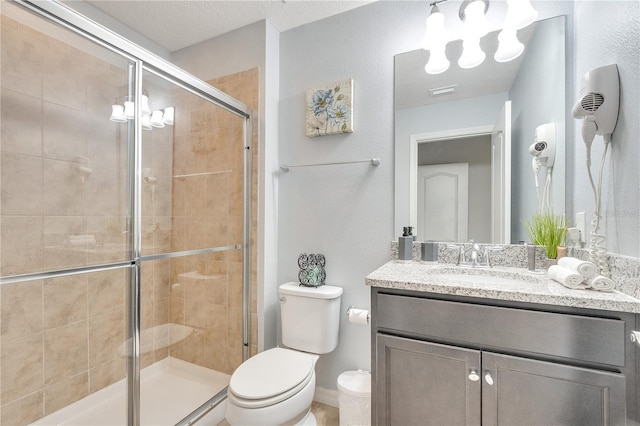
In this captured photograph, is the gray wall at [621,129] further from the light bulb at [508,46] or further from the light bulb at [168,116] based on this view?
the light bulb at [168,116]

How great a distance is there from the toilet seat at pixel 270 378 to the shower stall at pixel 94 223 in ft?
1.69

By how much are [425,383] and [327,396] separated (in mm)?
986

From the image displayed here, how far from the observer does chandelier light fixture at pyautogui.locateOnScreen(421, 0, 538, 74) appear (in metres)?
1.34

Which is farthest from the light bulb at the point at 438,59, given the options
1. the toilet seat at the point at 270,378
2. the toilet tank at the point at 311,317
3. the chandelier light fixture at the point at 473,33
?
the toilet seat at the point at 270,378

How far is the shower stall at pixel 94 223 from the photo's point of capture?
1240mm

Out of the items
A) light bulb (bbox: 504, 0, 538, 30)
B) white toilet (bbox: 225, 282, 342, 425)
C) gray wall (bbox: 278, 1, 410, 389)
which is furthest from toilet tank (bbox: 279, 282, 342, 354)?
light bulb (bbox: 504, 0, 538, 30)

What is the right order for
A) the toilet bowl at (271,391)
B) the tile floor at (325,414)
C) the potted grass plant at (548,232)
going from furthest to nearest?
the tile floor at (325,414)
the potted grass plant at (548,232)
the toilet bowl at (271,391)

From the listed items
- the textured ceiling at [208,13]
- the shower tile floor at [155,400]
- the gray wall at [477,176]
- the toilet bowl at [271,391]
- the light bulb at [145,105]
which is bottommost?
the shower tile floor at [155,400]

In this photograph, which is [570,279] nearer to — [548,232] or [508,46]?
[548,232]

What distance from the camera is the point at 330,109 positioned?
1.86 metres

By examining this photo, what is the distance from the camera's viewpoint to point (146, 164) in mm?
1454

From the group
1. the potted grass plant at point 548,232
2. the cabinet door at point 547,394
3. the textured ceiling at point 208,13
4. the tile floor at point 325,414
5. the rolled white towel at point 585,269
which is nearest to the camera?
the cabinet door at point 547,394

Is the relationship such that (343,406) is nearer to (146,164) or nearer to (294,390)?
(294,390)

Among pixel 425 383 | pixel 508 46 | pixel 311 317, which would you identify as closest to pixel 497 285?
pixel 425 383
